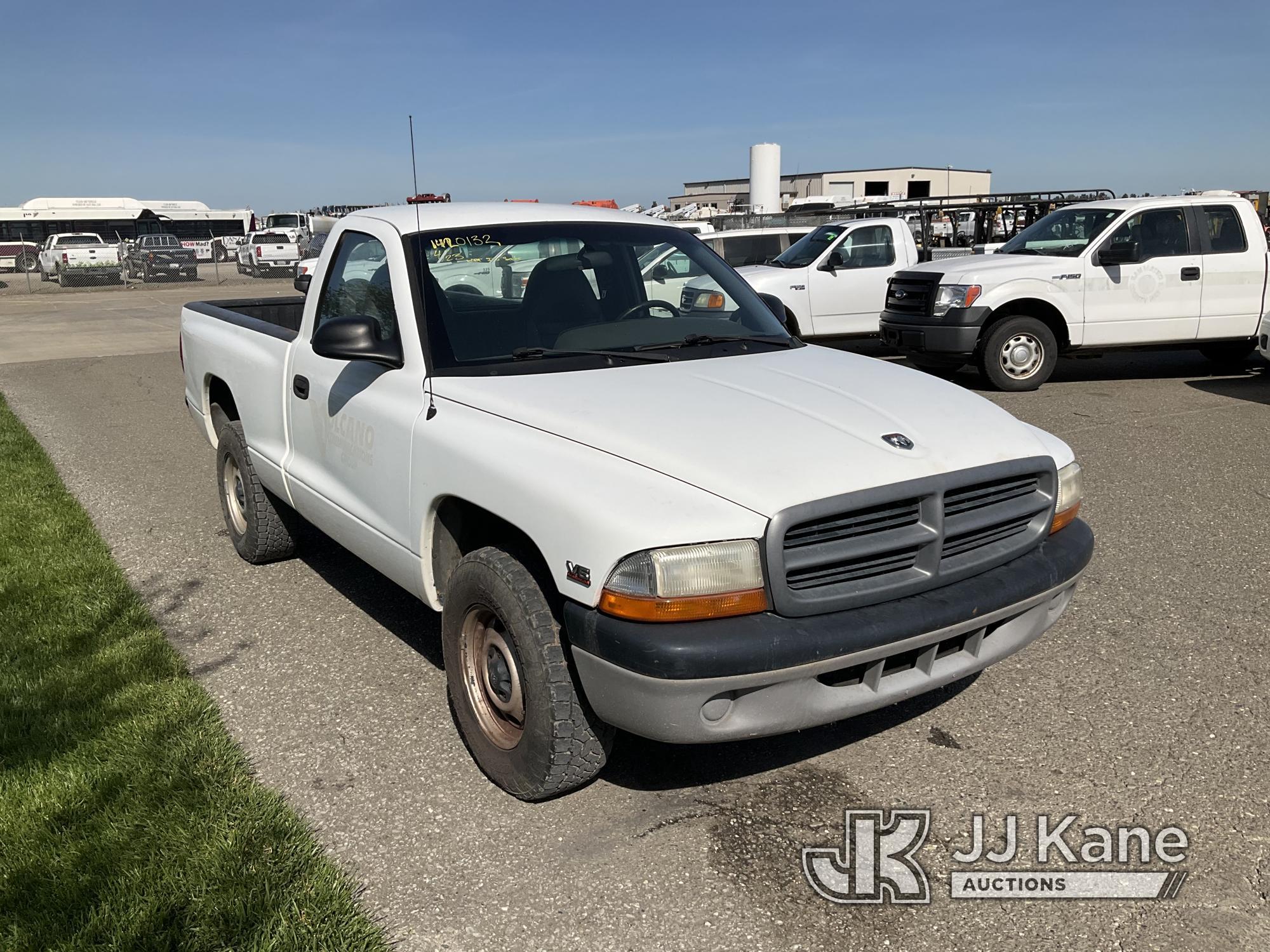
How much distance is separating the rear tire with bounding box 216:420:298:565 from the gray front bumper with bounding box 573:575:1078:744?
311 cm

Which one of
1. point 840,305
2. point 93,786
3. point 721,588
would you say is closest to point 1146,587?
point 721,588

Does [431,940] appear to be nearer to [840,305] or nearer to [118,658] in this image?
[118,658]

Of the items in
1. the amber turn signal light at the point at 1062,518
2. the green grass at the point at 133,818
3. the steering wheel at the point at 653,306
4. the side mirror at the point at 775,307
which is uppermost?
the steering wheel at the point at 653,306

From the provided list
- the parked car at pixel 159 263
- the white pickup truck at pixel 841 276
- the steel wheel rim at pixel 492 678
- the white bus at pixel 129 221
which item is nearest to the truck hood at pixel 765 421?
the steel wheel rim at pixel 492 678

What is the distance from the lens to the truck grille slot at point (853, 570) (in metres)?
2.93

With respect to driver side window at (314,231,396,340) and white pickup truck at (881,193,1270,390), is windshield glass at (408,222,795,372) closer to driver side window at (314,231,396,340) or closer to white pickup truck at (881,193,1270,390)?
driver side window at (314,231,396,340)

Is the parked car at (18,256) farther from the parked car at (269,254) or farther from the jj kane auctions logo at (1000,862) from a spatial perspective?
the jj kane auctions logo at (1000,862)

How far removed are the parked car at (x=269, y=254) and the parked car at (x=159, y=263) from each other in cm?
203

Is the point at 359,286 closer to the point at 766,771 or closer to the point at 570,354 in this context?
the point at 570,354

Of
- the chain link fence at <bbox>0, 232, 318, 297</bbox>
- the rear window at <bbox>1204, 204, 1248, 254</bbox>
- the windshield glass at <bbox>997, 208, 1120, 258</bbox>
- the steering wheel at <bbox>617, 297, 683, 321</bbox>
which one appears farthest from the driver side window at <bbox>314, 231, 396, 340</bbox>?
the chain link fence at <bbox>0, 232, 318, 297</bbox>

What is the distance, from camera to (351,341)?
377cm

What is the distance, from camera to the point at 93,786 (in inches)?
135

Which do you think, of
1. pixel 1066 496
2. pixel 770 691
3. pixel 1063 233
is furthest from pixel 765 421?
pixel 1063 233

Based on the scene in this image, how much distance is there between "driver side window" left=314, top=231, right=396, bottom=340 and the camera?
4.16m
